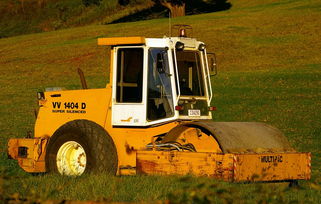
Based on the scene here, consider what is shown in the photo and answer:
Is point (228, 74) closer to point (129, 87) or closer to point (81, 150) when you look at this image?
point (129, 87)

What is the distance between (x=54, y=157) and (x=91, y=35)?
43.5 meters

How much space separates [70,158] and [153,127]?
1628mm

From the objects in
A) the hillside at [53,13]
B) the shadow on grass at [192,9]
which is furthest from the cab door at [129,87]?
the hillside at [53,13]

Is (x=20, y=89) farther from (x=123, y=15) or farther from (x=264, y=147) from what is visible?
(x=123, y=15)

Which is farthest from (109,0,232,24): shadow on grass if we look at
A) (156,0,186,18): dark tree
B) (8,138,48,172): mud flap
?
(8,138,48,172): mud flap

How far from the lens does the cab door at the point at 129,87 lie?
12.2 m

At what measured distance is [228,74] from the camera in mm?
36781

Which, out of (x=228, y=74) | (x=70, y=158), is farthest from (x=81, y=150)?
(x=228, y=74)

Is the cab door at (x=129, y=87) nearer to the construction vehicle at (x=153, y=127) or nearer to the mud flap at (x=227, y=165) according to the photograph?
the construction vehicle at (x=153, y=127)

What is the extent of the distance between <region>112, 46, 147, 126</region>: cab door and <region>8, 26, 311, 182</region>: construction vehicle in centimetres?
2

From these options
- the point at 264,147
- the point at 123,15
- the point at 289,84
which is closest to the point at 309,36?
the point at 289,84

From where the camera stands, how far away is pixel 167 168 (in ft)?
36.4

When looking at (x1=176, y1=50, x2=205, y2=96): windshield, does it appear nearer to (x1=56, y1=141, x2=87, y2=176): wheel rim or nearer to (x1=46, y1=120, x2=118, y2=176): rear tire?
(x1=46, y1=120, x2=118, y2=176): rear tire

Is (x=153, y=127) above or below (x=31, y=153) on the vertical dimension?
above
